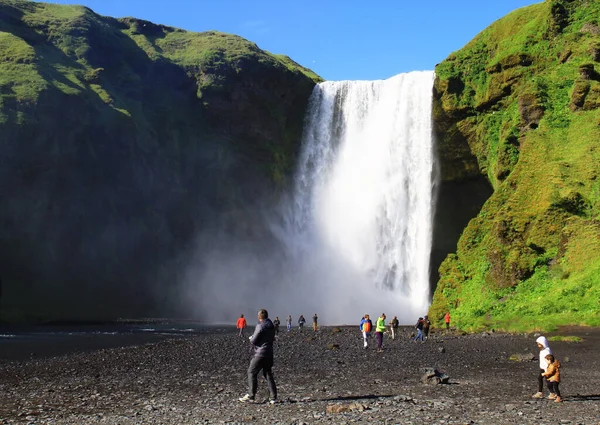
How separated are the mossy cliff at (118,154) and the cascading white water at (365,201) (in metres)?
4.27

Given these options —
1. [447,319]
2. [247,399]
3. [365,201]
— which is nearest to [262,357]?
[247,399]

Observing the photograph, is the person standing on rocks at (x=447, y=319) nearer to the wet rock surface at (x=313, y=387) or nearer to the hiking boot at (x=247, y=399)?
the wet rock surface at (x=313, y=387)

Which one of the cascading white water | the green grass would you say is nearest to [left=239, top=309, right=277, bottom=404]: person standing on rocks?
the green grass

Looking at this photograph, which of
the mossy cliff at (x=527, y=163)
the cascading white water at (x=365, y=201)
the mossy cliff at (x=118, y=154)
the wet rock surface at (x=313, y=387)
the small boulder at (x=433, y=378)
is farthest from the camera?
the mossy cliff at (x=118, y=154)

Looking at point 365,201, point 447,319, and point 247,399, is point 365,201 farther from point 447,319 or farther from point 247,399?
point 247,399

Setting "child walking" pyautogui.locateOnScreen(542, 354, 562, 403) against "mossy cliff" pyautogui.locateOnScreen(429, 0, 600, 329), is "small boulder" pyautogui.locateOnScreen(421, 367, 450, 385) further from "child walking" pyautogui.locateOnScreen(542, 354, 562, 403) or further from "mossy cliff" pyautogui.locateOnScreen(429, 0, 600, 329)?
"mossy cliff" pyautogui.locateOnScreen(429, 0, 600, 329)

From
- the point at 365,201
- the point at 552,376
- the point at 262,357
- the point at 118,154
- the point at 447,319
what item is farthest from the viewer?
the point at 118,154

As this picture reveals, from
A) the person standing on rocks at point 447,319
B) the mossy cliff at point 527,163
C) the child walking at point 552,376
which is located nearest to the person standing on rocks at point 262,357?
the child walking at point 552,376

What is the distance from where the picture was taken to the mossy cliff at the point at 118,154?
61344 mm

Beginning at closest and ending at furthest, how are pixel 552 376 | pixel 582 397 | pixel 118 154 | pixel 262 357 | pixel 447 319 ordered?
pixel 262 357 < pixel 552 376 < pixel 582 397 < pixel 447 319 < pixel 118 154

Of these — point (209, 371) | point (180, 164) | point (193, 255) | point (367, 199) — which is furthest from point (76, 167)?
point (209, 371)

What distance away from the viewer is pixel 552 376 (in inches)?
529

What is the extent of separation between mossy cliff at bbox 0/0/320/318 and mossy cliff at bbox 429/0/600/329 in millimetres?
22714

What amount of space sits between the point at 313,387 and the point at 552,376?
5.99 metres
